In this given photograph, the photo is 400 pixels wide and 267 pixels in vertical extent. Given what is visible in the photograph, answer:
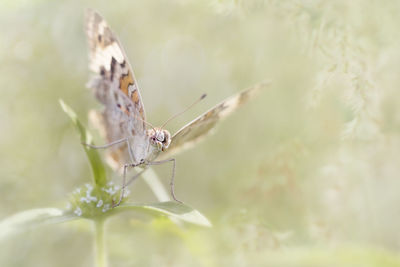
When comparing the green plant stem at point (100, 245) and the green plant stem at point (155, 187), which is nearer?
the green plant stem at point (100, 245)

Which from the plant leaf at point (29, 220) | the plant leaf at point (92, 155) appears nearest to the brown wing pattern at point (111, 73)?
the plant leaf at point (92, 155)

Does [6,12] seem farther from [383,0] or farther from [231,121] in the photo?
[383,0]

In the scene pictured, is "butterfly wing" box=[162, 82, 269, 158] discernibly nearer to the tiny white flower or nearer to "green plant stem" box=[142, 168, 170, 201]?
"green plant stem" box=[142, 168, 170, 201]

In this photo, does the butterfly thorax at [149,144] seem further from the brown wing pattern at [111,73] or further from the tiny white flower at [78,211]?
the tiny white flower at [78,211]

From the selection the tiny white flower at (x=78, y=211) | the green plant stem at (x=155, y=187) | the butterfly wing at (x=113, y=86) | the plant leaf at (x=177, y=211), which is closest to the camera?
the plant leaf at (x=177, y=211)

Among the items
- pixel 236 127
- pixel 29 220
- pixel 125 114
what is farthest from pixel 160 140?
pixel 236 127

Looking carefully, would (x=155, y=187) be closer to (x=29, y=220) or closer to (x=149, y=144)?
(x=149, y=144)

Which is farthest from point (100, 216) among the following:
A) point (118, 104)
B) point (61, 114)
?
point (61, 114)

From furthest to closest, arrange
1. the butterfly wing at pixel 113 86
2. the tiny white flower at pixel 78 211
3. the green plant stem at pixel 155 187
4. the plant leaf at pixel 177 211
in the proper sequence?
the green plant stem at pixel 155 187 → the butterfly wing at pixel 113 86 → the tiny white flower at pixel 78 211 → the plant leaf at pixel 177 211

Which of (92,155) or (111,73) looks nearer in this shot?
(92,155)
